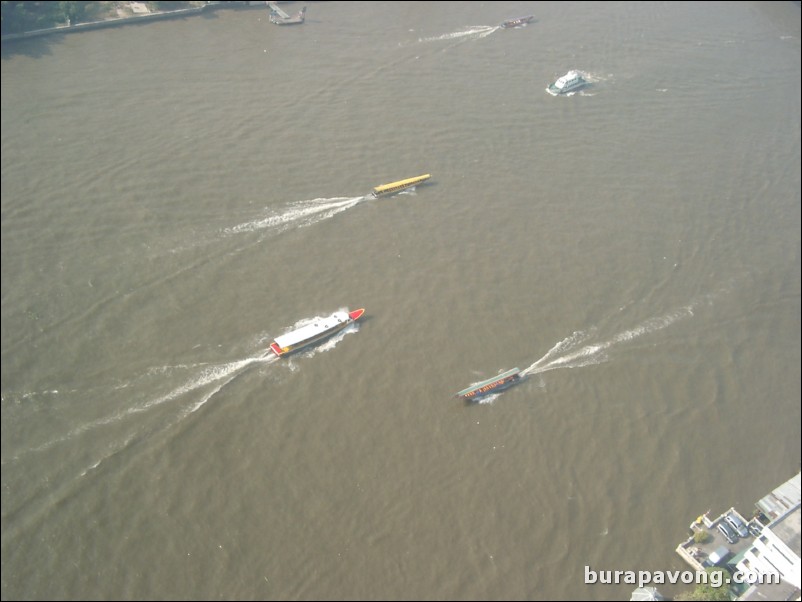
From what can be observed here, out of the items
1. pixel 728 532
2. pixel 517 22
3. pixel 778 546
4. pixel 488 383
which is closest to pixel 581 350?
pixel 488 383

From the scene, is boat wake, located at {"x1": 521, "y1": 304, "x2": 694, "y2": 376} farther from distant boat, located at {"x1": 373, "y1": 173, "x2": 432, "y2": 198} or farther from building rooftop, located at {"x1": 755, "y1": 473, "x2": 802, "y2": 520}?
distant boat, located at {"x1": 373, "y1": 173, "x2": 432, "y2": 198}

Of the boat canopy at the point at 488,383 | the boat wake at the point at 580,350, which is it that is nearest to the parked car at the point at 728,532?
the boat wake at the point at 580,350

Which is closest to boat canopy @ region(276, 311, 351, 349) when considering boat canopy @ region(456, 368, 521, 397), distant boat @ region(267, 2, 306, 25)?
boat canopy @ region(456, 368, 521, 397)

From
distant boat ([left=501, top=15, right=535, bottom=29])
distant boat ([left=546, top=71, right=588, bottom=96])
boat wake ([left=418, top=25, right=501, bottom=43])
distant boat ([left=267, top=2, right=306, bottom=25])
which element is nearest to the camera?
distant boat ([left=546, top=71, right=588, bottom=96])

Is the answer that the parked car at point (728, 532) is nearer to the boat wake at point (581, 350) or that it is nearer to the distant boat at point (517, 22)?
the boat wake at point (581, 350)

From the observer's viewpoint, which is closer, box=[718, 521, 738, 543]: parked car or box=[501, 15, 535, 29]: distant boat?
box=[718, 521, 738, 543]: parked car

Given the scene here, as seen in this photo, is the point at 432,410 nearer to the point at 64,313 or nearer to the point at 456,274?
the point at 456,274

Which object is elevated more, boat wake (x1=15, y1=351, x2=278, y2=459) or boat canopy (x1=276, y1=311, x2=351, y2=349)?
boat canopy (x1=276, y1=311, x2=351, y2=349)
